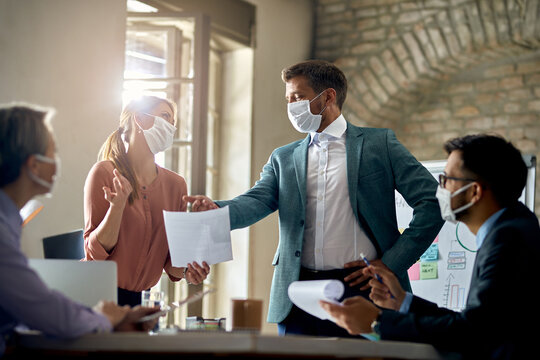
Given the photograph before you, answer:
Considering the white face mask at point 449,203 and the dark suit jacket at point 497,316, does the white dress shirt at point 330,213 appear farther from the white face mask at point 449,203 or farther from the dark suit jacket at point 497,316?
the dark suit jacket at point 497,316

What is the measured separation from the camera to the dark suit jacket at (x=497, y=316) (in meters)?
1.73

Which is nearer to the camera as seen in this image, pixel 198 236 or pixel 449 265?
pixel 198 236

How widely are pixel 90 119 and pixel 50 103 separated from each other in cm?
27

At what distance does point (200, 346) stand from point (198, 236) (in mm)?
943

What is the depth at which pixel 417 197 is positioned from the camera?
8.66 ft

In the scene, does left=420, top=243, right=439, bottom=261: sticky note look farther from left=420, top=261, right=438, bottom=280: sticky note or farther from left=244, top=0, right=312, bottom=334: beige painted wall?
left=244, top=0, right=312, bottom=334: beige painted wall

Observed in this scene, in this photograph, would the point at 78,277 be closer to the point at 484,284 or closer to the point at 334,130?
the point at 484,284

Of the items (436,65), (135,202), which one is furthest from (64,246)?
(436,65)

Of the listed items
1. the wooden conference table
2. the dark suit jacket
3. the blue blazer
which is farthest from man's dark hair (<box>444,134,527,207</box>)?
the wooden conference table

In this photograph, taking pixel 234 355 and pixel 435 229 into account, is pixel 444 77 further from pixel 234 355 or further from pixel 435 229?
pixel 234 355

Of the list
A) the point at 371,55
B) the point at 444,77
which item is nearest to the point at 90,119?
the point at 371,55

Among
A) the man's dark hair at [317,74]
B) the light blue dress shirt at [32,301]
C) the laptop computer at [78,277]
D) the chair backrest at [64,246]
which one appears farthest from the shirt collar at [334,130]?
the light blue dress shirt at [32,301]

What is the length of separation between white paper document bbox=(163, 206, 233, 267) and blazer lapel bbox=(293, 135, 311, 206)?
384mm

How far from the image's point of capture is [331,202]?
2.70 meters
